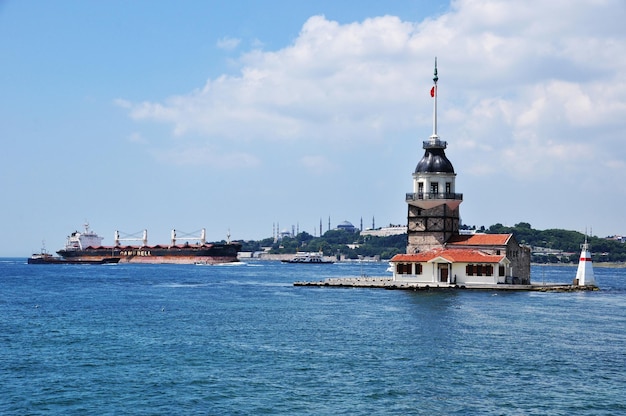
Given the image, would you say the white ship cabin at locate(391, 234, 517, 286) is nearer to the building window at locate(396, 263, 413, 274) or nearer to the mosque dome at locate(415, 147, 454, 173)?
the building window at locate(396, 263, 413, 274)

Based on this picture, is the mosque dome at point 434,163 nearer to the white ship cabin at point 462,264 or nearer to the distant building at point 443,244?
the distant building at point 443,244

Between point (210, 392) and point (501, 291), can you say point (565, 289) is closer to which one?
point (501, 291)

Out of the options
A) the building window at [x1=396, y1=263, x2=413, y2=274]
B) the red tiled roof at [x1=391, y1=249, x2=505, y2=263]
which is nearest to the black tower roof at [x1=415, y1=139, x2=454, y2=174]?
the red tiled roof at [x1=391, y1=249, x2=505, y2=263]

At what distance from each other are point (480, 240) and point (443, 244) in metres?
4.25

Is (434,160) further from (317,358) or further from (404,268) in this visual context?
(317,358)

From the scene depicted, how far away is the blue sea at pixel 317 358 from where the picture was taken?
31328 millimetres

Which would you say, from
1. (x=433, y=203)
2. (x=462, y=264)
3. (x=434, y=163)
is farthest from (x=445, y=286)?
(x=434, y=163)

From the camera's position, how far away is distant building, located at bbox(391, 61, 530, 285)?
3334 inches

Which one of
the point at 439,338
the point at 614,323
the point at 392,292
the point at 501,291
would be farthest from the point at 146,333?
the point at 501,291

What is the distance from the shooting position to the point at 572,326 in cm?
5431

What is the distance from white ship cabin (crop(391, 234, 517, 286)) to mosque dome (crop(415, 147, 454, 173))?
8.54 m

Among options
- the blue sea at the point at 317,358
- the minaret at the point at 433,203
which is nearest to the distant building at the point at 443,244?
the minaret at the point at 433,203

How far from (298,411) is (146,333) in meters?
22.6

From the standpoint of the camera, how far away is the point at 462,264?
84.8 meters
